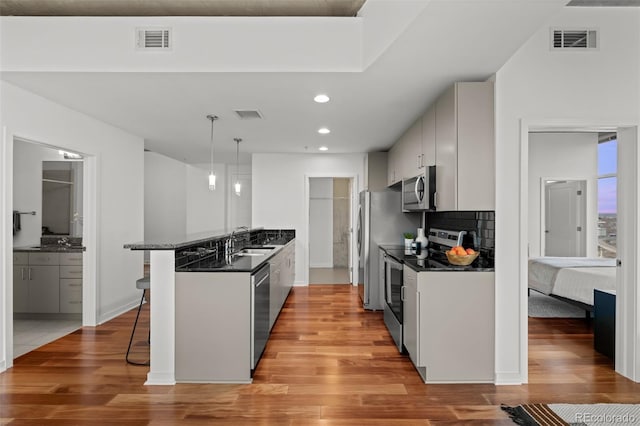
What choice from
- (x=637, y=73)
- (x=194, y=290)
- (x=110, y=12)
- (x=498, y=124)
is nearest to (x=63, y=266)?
(x=194, y=290)

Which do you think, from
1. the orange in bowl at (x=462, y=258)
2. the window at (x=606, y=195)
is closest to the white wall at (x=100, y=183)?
the orange in bowl at (x=462, y=258)

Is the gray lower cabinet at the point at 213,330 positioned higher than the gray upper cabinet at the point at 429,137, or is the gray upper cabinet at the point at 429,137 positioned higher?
the gray upper cabinet at the point at 429,137

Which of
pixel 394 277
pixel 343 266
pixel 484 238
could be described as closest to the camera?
pixel 484 238

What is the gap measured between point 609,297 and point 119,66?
175 inches

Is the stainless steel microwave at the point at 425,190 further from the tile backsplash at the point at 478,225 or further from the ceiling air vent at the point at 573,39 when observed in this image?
the ceiling air vent at the point at 573,39

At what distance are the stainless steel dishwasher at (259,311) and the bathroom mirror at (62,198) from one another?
352cm

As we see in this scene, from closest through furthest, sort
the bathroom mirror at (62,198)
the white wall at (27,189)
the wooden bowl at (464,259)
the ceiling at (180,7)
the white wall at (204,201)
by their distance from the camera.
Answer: the ceiling at (180,7) < the wooden bowl at (464,259) < the white wall at (27,189) < the bathroom mirror at (62,198) < the white wall at (204,201)

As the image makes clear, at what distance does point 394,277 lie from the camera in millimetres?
3766

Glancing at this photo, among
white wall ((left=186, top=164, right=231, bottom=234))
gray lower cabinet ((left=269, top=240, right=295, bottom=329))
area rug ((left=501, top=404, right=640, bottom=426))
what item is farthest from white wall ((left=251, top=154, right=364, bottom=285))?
area rug ((left=501, top=404, right=640, bottom=426))

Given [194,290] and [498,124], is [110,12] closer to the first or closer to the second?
[194,290]

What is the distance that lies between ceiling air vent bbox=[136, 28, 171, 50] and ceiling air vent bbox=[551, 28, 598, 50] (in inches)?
114

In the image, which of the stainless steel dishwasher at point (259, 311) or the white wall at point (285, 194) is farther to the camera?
the white wall at point (285, 194)

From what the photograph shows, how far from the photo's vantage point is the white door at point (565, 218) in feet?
22.1

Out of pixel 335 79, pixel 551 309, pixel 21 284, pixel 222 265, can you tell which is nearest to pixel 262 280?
pixel 222 265
